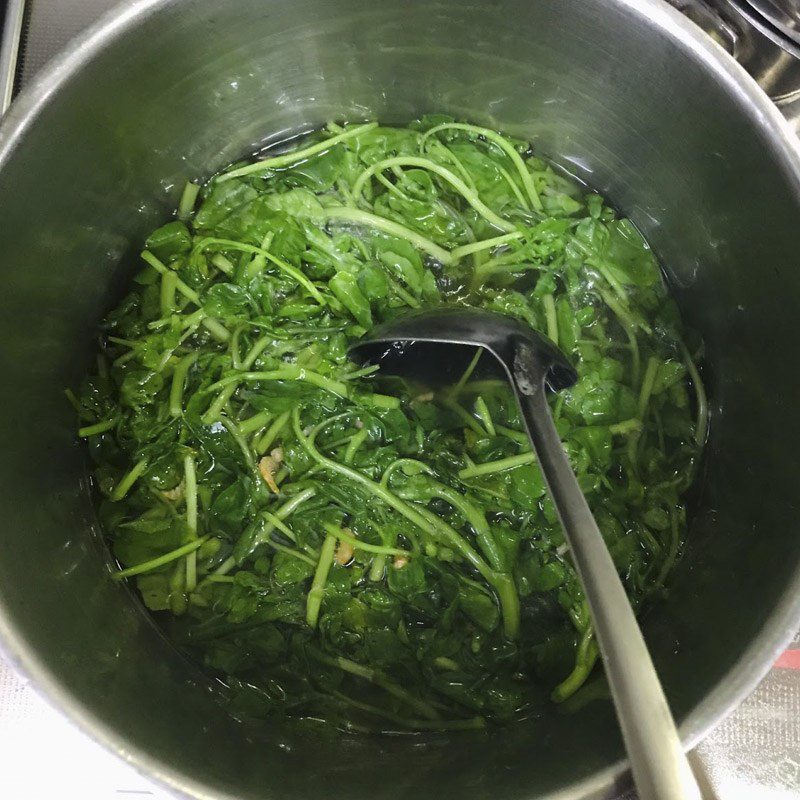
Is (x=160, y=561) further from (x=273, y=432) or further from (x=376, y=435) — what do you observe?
(x=376, y=435)

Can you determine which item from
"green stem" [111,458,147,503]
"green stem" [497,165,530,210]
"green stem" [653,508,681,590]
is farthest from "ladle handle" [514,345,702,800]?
"green stem" [111,458,147,503]

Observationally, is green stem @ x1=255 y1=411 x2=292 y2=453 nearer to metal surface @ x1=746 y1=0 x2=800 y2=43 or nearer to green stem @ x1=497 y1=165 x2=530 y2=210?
green stem @ x1=497 y1=165 x2=530 y2=210

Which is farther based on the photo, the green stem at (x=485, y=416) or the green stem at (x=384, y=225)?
the green stem at (x=384, y=225)

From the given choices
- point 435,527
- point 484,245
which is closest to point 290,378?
point 435,527

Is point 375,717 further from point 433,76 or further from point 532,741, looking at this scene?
point 433,76

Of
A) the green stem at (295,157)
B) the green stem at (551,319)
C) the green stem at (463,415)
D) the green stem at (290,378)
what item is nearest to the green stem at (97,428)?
the green stem at (290,378)

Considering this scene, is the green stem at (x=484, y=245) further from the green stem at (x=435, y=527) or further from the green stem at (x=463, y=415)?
the green stem at (x=435, y=527)
